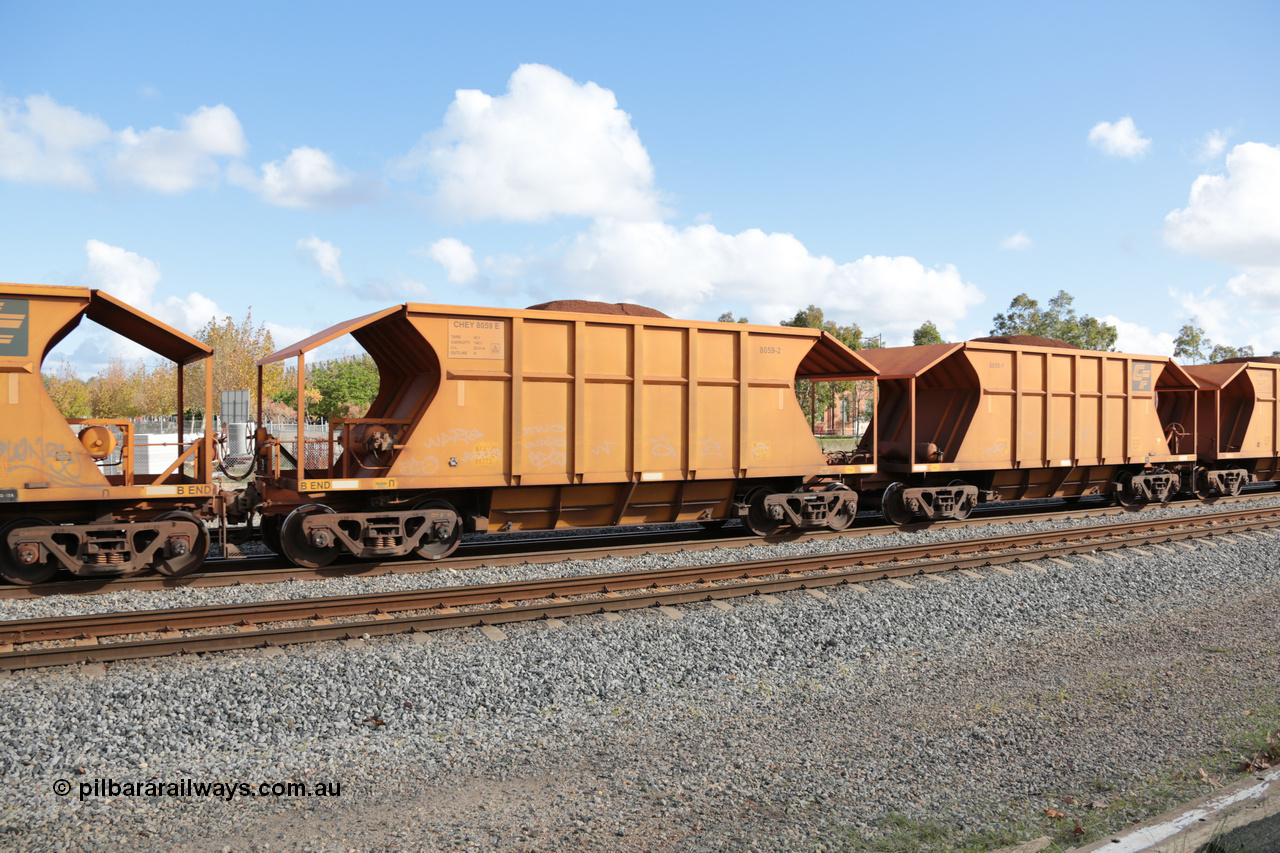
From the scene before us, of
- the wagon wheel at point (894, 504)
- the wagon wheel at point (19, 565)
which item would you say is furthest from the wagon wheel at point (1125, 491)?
the wagon wheel at point (19, 565)

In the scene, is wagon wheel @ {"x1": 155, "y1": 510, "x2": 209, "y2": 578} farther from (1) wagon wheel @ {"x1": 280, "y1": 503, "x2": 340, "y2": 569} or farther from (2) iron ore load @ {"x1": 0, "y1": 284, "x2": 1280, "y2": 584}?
(1) wagon wheel @ {"x1": 280, "y1": 503, "x2": 340, "y2": 569}

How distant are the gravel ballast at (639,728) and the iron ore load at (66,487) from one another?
0.72m

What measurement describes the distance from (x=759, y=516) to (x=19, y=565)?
9711 millimetres

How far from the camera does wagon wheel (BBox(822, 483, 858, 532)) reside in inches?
500

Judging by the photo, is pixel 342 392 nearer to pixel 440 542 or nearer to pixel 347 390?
pixel 347 390

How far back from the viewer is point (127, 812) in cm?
426

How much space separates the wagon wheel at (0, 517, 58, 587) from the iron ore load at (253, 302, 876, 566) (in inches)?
88.6

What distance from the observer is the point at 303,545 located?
31.7ft

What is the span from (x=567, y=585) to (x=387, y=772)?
391 cm

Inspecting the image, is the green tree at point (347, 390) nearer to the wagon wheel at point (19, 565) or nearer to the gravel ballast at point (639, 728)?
the wagon wheel at point (19, 565)

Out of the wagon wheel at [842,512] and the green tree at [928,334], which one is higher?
the green tree at [928,334]

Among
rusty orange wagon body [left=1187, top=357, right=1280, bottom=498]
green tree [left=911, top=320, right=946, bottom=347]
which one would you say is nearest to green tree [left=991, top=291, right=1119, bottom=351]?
green tree [left=911, top=320, right=946, bottom=347]

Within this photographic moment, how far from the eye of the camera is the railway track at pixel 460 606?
21.8 feet

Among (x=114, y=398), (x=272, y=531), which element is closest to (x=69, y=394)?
(x=114, y=398)
